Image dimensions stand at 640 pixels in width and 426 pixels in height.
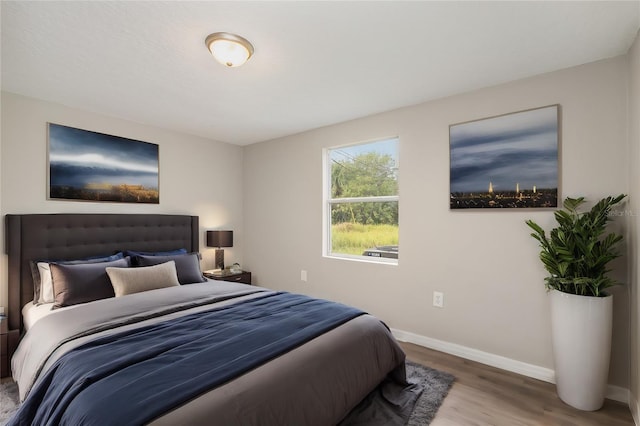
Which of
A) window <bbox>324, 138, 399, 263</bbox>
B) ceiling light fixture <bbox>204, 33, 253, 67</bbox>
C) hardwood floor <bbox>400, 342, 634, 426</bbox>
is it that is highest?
ceiling light fixture <bbox>204, 33, 253, 67</bbox>

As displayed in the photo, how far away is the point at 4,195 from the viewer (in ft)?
A: 8.75

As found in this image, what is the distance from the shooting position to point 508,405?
208 centimetres

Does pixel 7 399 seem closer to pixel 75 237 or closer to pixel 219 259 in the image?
pixel 75 237

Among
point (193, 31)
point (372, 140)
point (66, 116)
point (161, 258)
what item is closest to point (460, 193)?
point (372, 140)

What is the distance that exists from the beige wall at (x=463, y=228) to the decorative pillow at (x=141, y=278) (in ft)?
5.30

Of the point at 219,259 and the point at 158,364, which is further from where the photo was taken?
the point at 219,259

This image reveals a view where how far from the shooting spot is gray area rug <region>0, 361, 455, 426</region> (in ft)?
6.40

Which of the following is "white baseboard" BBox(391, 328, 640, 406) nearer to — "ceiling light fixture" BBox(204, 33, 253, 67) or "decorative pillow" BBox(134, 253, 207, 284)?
"decorative pillow" BBox(134, 253, 207, 284)

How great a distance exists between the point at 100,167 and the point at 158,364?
104 inches

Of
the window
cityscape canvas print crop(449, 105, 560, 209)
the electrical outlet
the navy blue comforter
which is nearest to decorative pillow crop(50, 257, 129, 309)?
the navy blue comforter

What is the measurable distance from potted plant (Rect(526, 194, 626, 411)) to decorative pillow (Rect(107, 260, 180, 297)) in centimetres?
322

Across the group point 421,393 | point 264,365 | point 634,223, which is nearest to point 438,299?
point 421,393

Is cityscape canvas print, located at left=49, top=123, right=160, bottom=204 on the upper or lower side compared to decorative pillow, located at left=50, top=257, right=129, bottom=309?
upper

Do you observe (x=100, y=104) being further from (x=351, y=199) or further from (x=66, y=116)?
(x=351, y=199)
